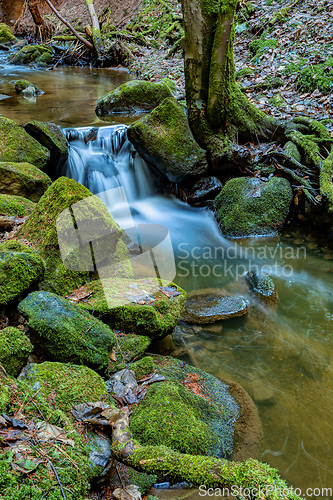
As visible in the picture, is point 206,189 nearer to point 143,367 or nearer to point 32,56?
point 143,367

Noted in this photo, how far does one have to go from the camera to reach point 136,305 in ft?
10.3

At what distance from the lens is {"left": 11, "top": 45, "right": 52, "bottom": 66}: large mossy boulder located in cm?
1658

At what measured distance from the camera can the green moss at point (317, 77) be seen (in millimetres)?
7094

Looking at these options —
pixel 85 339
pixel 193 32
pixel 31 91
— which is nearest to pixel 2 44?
pixel 31 91

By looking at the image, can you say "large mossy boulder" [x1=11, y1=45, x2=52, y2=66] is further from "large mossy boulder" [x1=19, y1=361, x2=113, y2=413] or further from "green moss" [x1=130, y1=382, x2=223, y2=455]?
"green moss" [x1=130, y1=382, x2=223, y2=455]

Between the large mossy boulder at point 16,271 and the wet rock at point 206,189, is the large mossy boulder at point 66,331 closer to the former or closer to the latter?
the large mossy boulder at point 16,271

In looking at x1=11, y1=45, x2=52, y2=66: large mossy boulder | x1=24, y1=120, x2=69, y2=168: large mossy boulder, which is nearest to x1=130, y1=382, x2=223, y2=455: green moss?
x1=24, y1=120, x2=69, y2=168: large mossy boulder

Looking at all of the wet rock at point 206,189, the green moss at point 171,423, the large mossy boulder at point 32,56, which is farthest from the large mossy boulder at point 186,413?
the large mossy boulder at point 32,56

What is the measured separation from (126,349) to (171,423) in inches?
31.2

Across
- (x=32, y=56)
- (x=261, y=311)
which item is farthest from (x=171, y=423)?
(x=32, y=56)

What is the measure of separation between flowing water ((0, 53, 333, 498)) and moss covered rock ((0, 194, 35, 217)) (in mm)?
2242

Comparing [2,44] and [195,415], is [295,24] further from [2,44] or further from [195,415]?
[2,44]

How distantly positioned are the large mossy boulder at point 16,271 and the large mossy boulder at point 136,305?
52 centimetres

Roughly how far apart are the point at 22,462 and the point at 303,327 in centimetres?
347
